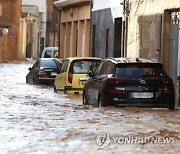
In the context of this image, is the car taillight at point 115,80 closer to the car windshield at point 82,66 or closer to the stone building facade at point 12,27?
the car windshield at point 82,66

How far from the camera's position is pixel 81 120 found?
16375mm

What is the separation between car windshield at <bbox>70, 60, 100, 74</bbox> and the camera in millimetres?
25844

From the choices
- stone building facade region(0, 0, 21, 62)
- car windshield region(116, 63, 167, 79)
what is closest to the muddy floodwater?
car windshield region(116, 63, 167, 79)

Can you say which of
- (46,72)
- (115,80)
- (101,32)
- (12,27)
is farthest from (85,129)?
(12,27)

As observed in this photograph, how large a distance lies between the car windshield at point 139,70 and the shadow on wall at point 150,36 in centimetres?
846

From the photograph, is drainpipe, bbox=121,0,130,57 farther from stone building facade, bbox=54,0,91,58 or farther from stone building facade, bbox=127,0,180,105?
stone building facade, bbox=54,0,91,58

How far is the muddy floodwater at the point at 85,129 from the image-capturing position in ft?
39.7

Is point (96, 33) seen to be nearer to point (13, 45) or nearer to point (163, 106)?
point (163, 106)

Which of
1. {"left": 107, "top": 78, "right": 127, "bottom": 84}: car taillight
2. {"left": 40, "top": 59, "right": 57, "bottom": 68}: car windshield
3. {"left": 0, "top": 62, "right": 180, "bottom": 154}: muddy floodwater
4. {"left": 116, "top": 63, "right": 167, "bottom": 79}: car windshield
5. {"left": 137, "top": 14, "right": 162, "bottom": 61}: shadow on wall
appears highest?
{"left": 137, "top": 14, "right": 162, "bottom": 61}: shadow on wall

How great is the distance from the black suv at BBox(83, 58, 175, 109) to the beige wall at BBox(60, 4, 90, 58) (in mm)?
24460

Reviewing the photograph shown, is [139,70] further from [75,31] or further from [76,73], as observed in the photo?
[75,31]

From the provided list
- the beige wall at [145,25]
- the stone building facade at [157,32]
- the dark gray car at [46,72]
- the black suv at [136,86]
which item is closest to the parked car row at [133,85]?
the black suv at [136,86]

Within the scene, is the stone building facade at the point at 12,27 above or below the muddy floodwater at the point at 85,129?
above

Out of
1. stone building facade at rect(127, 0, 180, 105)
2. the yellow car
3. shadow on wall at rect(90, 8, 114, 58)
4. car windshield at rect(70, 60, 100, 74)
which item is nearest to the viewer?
the yellow car
